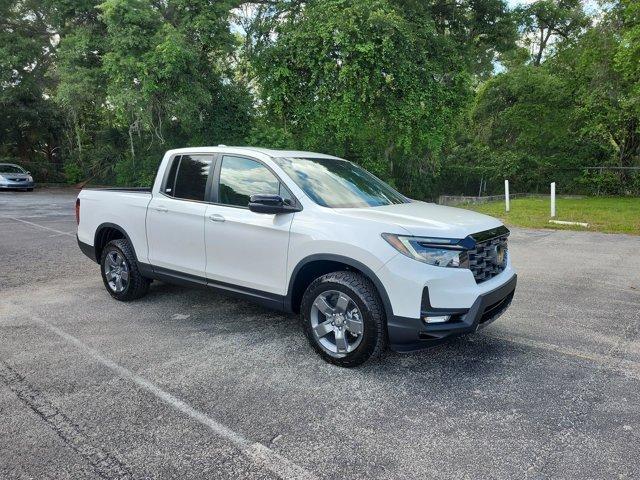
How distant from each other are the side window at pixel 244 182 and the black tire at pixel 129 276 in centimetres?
158

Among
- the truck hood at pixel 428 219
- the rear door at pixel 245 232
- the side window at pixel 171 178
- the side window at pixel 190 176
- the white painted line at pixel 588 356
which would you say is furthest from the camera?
the side window at pixel 171 178

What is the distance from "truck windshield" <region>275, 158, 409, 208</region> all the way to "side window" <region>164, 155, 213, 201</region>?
88cm

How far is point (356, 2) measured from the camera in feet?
50.8

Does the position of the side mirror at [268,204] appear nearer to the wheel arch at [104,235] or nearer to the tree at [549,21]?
the wheel arch at [104,235]

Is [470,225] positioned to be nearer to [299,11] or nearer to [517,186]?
[299,11]

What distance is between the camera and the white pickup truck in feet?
11.5

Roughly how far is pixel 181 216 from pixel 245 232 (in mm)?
939

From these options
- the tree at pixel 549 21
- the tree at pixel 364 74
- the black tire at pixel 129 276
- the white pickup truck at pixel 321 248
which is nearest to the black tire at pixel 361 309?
the white pickup truck at pixel 321 248

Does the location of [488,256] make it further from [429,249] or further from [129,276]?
[129,276]

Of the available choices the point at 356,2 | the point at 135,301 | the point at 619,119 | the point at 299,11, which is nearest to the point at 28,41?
the point at 299,11

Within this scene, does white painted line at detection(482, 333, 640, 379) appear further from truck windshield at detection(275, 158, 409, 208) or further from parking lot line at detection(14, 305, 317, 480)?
parking lot line at detection(14, 305, 317, 480)

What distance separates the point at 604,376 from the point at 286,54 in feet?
50.3

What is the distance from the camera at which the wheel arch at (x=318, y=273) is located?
11.7ft

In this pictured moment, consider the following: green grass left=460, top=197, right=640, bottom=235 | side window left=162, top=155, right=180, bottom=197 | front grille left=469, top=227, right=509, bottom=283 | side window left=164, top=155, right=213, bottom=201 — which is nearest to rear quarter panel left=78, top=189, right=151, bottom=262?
side window left=162, top=155, right=180, bottom=197
